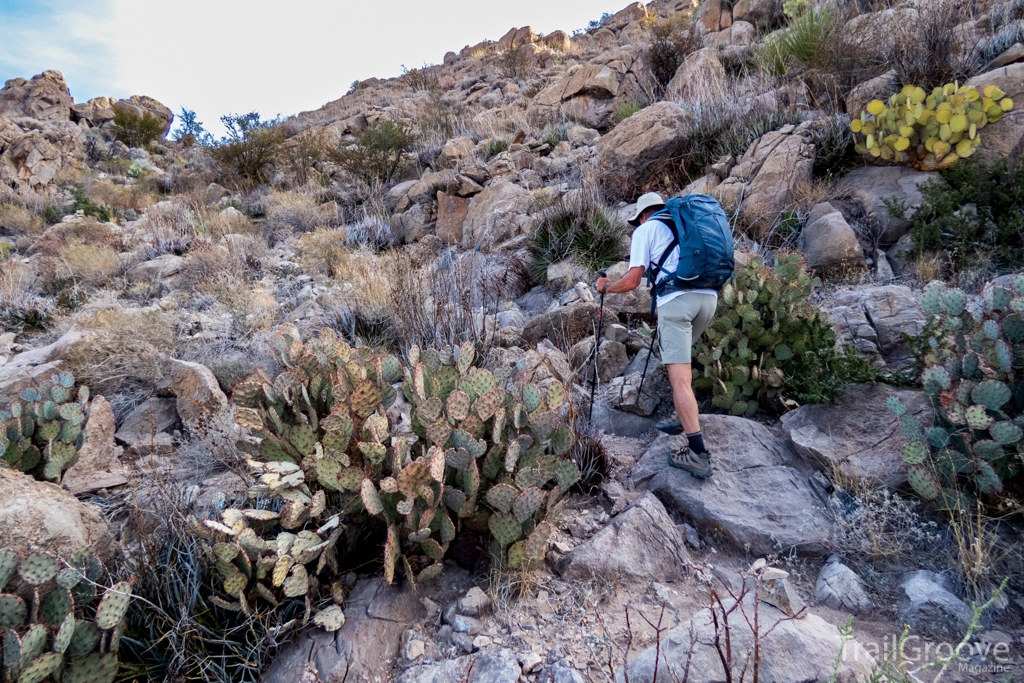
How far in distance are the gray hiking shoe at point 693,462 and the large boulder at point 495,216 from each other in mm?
4751

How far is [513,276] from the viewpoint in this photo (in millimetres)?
6684

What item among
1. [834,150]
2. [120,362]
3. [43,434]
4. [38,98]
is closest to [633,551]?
[43,434]

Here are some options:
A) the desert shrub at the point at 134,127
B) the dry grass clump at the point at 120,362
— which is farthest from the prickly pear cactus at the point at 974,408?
the desert shrub at the point at 134,127

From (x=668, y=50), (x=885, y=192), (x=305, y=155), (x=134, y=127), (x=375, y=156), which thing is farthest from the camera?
(x=134, y=127)

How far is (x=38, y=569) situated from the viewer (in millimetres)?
1812

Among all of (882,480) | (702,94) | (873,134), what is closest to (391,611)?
(882,480)

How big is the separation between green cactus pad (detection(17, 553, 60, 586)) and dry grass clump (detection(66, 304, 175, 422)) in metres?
2.67

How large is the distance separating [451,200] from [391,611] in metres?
7.61

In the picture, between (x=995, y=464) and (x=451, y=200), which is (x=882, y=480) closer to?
(x=995, y=464)

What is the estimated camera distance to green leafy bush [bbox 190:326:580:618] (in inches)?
81.7

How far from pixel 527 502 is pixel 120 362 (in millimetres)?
4170

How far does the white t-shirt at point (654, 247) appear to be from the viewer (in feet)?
10.3

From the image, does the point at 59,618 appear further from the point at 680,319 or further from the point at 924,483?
the point at 924,483

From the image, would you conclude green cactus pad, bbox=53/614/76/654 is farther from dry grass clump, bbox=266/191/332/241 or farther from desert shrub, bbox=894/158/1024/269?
dry grass clump, bbox=266/191/332/241
